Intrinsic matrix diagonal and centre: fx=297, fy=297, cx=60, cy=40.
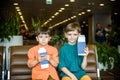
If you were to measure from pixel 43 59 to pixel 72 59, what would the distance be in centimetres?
40

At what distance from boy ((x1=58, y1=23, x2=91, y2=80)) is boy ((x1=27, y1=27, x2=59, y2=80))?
90mm

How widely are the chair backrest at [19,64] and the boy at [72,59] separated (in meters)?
0.56

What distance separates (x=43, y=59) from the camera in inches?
143

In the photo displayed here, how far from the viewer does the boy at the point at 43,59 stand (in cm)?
366

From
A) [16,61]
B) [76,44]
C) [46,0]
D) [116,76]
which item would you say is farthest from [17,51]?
[46,0]

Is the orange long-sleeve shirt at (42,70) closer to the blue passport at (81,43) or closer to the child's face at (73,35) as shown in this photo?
the child's face at (73,35)

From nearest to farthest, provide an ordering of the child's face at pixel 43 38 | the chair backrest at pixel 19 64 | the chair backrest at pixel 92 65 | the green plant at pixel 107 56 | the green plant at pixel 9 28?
the child's face at pixel 43 38 < the chair backrest at pixel 19 64 < the chair backrest at pixel 92 65 < the green plant at pixel 9 28 < the green plant at pixel 107 56

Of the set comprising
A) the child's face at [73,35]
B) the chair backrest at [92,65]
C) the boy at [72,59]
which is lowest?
the chair backrest at [92,65]

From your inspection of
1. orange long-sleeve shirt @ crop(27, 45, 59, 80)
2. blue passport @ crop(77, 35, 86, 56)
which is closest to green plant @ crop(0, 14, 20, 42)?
orange long-sleeve shirt @ crop(27, 45, 59, 80)

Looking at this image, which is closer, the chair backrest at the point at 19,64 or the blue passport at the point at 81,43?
the blue passport at the point at 81,43

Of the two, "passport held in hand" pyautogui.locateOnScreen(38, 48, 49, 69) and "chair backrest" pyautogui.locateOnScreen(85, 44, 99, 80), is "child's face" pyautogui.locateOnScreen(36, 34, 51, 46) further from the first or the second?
"chair backrest" pyautogui.locateOnScreen(85, 44, 99, 80)

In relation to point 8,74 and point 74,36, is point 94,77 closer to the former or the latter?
point 74,36

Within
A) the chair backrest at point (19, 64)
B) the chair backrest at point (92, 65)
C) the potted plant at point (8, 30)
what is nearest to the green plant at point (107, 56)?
the potted plant at point (8, 30)

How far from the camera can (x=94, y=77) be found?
4.22m
